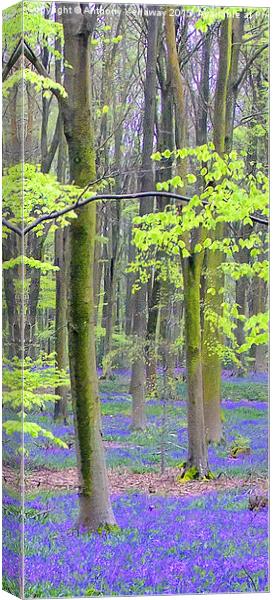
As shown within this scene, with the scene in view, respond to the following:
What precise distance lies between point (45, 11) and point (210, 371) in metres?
2.29

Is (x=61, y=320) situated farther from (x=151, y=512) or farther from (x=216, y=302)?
(x=151, y=512)

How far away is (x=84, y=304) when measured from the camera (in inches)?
272

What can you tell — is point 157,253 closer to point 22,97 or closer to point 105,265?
point 105,265

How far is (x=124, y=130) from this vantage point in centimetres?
691

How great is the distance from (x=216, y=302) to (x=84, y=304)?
82 cm

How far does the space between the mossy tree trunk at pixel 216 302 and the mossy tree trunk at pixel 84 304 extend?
0.70 metres

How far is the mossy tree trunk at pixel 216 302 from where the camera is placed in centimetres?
716

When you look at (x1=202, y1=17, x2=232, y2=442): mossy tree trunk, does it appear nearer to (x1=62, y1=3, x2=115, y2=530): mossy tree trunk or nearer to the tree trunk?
the tree trunk

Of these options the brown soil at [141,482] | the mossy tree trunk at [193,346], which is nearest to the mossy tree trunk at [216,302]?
the mossy tree trunk at [193,346]

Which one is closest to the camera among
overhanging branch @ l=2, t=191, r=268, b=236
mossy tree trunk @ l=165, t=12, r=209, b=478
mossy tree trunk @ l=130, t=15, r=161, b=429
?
overhanging branch @ l=2, t=191, r=268, b=236

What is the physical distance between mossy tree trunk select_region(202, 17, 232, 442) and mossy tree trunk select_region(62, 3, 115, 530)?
2.29ft

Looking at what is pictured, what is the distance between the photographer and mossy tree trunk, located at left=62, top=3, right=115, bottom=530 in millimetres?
6828

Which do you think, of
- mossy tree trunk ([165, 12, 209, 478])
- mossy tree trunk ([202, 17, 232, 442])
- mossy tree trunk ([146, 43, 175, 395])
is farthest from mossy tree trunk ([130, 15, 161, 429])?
mossy tree trunk ([202, 17, 232, 442])

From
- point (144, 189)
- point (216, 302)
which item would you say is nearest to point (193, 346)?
point (216, 302)
